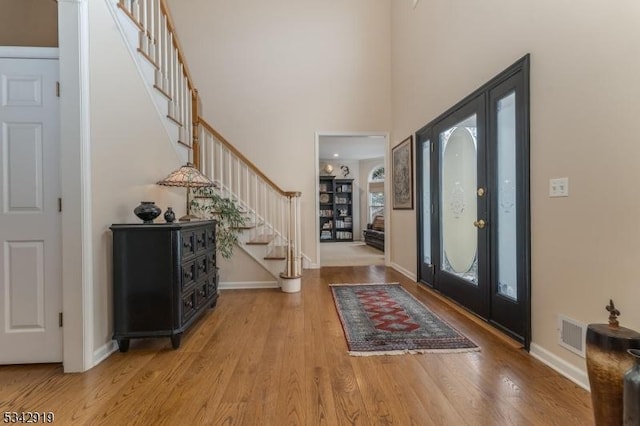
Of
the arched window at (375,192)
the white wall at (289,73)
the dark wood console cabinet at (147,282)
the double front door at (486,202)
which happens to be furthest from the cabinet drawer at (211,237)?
the arched window at (375,192)

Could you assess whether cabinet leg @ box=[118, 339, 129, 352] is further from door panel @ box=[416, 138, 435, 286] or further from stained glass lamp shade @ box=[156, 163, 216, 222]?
door panel @ box=[416, 138, 435, 286]

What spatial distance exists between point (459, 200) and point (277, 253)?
239 centimetres

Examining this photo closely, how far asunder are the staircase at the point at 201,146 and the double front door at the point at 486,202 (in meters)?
1.80

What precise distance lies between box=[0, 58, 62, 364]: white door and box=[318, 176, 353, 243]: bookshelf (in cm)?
823

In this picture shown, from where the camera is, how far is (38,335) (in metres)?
1.99

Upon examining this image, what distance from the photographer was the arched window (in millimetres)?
10164

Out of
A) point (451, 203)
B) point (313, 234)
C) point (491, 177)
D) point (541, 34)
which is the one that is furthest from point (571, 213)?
point (313, 234)

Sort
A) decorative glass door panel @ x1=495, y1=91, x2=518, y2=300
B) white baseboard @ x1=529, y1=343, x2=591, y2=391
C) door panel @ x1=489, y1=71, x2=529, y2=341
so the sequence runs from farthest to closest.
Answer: decorative glass door panel @ x1=495, y1=91, x2=518, y2=300 < door panel @ x1=489, y1=71, x2=529, y2=341 < white baseboard @ x1=529, y1=343, x2=591, y2=391

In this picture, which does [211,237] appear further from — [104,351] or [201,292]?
[104,351]

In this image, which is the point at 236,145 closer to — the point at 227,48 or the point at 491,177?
the point at 227,48

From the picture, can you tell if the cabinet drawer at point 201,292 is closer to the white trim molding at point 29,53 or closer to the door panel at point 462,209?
the white trim molding at point 29,53

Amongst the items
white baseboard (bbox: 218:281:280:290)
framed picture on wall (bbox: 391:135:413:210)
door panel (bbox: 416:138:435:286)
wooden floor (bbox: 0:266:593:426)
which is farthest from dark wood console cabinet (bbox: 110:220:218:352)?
framed picture on wall (bbox: 391:135:413:210)

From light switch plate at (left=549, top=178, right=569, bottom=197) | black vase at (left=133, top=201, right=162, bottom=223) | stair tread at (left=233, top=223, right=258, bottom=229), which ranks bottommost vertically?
stair tread at (left=233, top=223, right=258, bottom=229)

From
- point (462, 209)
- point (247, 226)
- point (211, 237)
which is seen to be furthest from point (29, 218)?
point (462, 209)
